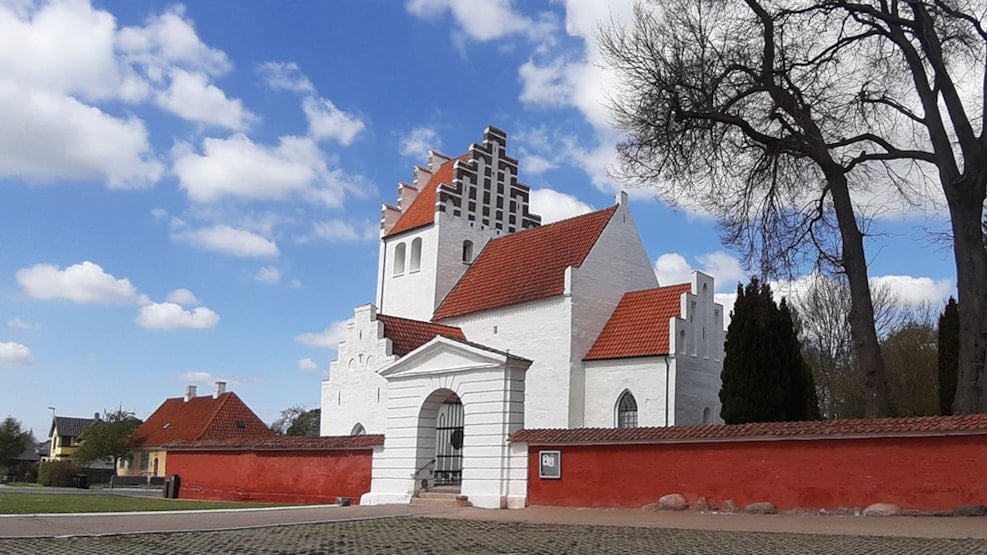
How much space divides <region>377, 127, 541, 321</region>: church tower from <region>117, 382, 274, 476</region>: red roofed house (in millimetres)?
16664

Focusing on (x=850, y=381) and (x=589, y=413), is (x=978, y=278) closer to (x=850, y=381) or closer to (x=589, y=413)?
(x=589, y=413)

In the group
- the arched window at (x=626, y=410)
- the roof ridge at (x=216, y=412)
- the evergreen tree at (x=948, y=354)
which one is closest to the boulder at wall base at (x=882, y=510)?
the arched window at (x=626, y=410)

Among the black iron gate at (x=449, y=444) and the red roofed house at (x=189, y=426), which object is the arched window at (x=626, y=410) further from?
the red roofed house at (x=189, y=426)

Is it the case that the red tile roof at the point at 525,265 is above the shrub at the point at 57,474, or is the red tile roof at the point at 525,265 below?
above

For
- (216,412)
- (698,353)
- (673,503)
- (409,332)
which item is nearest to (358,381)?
(409,332)

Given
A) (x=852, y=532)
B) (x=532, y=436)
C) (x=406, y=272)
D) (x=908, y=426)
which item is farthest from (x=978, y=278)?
(x=406, y=272)

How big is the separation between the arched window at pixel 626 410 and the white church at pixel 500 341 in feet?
0.13

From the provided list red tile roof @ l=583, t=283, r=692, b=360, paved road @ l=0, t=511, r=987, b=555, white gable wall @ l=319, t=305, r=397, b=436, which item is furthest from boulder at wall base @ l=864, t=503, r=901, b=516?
white gable wall @ l=319, t=305, r=397, b=436

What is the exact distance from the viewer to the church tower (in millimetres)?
33719

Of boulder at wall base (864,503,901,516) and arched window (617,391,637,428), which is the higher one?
arched window (617,391,637,428)

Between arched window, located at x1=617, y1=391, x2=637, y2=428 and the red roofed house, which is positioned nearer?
arched window, located at x1=617, y1=391, x2=637, y2=428

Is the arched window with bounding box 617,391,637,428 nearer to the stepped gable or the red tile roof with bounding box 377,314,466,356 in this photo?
the red tile roof with bounding box 377,314,466,356

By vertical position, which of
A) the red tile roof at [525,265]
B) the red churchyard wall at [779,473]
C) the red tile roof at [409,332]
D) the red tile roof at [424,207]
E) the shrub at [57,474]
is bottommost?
the shrub at [57,474]

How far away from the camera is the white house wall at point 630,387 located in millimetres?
25172
